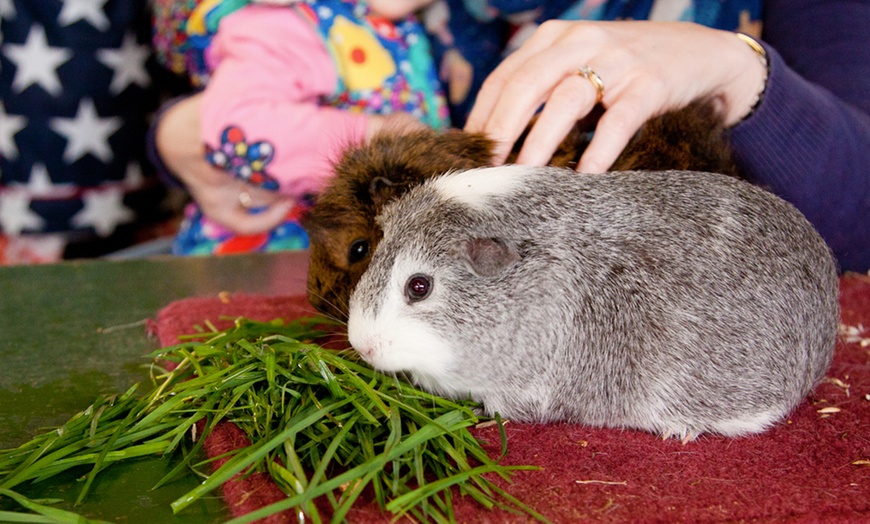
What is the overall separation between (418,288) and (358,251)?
0.21 m

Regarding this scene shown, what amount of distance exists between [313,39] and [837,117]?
5.16 feet

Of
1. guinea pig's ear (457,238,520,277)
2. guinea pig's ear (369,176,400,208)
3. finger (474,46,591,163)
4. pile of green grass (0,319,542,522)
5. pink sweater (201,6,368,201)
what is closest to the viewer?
pile of green grass (0,319,542,522)

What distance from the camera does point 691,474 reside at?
0.98m

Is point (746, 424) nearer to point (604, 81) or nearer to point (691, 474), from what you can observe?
point (691, 474)

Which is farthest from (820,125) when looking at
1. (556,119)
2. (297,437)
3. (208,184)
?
(208,184)

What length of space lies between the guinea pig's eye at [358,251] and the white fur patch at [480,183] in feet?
0.59

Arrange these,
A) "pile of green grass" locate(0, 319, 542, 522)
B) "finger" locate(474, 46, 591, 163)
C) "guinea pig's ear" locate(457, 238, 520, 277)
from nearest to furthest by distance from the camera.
Result: "pile of green grass" locate(0, 319, 542, 522) < "guinea pig's ear" locate(457, 238, 520, 277) < "finger" locate(474, 46, 591, 163)

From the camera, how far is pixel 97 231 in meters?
2.77

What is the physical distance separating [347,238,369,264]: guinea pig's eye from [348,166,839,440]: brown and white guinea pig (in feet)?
0.41

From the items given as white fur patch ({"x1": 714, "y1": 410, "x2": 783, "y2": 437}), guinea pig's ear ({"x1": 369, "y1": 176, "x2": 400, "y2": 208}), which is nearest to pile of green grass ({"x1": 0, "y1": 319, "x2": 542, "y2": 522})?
guinea pig's ear ({"x1": 369, "y1": 176, "x2": 400, "y2": 208})

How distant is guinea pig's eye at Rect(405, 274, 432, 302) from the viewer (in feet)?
3.51

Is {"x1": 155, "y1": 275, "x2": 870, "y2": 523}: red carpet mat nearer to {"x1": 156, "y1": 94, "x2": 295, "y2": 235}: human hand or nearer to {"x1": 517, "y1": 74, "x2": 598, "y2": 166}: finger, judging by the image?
{"x1": 517, "y1": 74, "x2": 598, "y2": 166}: finger

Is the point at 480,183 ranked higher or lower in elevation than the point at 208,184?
higher

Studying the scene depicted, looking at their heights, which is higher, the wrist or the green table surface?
the wrist
